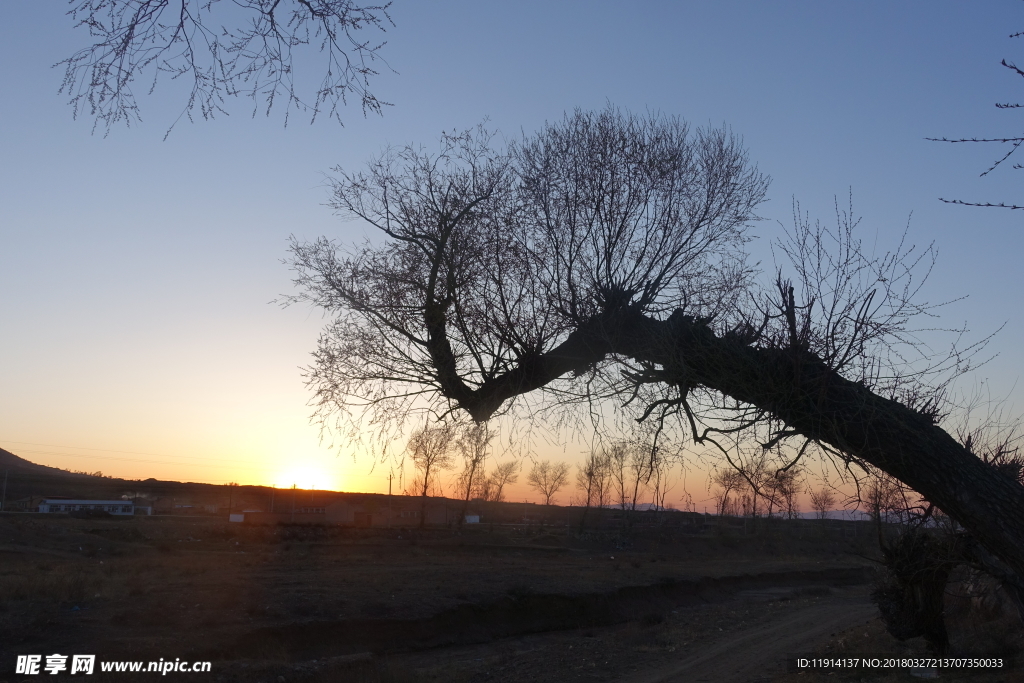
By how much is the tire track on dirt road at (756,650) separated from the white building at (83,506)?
55578 mm

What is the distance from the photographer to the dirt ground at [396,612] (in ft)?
43.1

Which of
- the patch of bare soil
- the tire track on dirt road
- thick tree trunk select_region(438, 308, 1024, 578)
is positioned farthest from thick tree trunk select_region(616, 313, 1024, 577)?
the tire track on dirt road

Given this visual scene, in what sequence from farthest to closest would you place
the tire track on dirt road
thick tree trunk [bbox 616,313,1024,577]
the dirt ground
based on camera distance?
1. the dirt ground
2. the tire track on dirt road
3. thick tree trunk [bbox 616,313,1024,577]

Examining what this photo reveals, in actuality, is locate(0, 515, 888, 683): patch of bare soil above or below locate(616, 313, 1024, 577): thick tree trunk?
below

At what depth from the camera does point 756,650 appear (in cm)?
1627

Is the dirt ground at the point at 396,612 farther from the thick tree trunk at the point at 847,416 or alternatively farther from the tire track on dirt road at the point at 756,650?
the thick tree trunk at the point at 847,416

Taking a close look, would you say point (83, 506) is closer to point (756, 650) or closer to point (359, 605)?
point (359, 605)

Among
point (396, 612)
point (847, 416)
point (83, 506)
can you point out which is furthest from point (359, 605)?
point (83, 506)

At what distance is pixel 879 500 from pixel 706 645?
1222cm

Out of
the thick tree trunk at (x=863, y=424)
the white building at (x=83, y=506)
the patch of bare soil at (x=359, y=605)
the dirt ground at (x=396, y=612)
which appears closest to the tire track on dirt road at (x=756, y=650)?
the dirt ground at (x=396, y=612)

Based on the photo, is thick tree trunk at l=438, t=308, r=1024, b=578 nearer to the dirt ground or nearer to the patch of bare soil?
the dirt ground

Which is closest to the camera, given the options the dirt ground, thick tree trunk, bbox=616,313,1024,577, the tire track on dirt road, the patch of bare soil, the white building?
thick tree trunk, bbox=616,313,1024,577

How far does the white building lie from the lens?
5882 cm

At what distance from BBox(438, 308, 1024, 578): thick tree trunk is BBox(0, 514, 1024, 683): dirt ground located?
471cm
